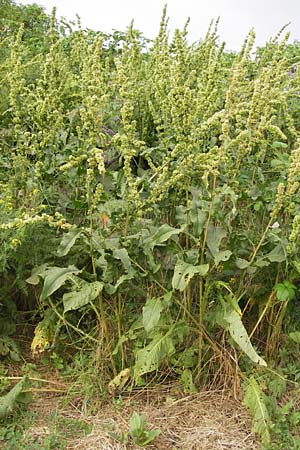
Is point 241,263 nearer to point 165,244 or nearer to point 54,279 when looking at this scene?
point 165,244

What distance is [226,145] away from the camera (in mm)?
2840

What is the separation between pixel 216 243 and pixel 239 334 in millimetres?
425

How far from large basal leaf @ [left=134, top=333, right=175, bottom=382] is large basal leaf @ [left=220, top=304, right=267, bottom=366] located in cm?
29

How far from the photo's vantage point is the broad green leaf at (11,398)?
3.00m

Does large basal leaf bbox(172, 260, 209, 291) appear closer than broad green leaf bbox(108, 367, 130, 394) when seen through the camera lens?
Yes

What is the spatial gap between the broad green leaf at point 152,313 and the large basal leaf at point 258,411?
0.54 m

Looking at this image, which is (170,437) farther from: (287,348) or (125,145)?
(125,145)

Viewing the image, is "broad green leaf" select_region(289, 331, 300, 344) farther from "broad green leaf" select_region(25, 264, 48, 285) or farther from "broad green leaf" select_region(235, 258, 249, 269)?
"broad green leaf" select_region(25, 264, 48, 285)

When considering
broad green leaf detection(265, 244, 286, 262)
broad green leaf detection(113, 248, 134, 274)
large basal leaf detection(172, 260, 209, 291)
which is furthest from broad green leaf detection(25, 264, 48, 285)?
broad green leaf detection(265, 244, 286, 262)

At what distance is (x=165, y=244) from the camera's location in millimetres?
3080

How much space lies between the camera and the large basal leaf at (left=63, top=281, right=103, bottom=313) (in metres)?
2.91

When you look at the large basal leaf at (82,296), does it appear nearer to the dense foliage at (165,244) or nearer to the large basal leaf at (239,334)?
the dense foliage at (165,244)

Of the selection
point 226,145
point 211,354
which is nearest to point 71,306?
point 211,354

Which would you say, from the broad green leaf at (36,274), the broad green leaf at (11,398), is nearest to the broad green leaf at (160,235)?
the broad green leaf at (36,274)
